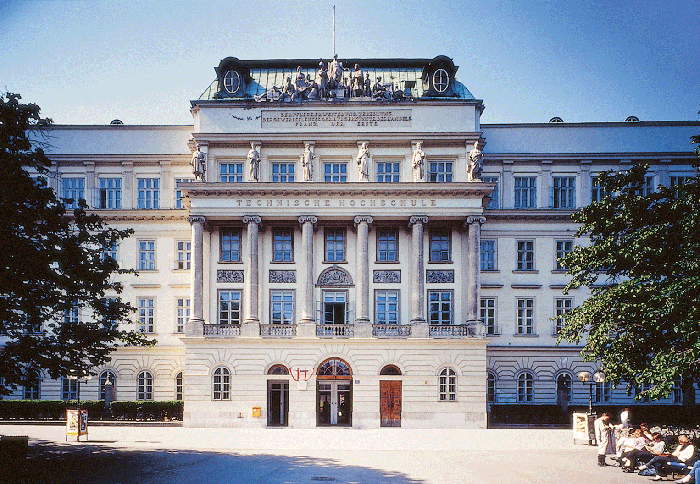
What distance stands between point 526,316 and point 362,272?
44.9 ft

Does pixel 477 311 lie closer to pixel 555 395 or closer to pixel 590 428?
pixel 555 395

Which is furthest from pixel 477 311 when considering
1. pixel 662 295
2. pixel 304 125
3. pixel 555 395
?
pixel 662 295

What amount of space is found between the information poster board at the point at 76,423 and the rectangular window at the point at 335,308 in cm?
1856

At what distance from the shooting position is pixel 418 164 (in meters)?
49.4

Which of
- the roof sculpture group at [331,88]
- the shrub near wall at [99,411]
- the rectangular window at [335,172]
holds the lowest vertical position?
the shrub near wall at [99,411]

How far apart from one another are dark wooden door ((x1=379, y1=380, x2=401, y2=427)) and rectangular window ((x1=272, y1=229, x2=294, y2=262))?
10798 mm

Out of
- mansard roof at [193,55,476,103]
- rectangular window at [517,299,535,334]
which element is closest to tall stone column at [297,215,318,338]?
mansard roof at [193,55,476,103]

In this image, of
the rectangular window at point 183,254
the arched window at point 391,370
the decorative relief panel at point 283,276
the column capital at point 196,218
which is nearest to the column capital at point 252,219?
the column capital at point 196,218

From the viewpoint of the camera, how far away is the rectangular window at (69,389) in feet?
176

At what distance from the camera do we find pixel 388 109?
50625 millimetres

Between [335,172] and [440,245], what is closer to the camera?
[440,245]

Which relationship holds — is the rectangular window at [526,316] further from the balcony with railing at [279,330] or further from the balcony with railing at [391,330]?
the balcony with railing at [279,330]

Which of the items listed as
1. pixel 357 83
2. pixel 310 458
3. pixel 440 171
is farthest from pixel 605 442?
pixel 357 83

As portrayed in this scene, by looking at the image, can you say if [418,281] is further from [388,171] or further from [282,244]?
[282,244]
